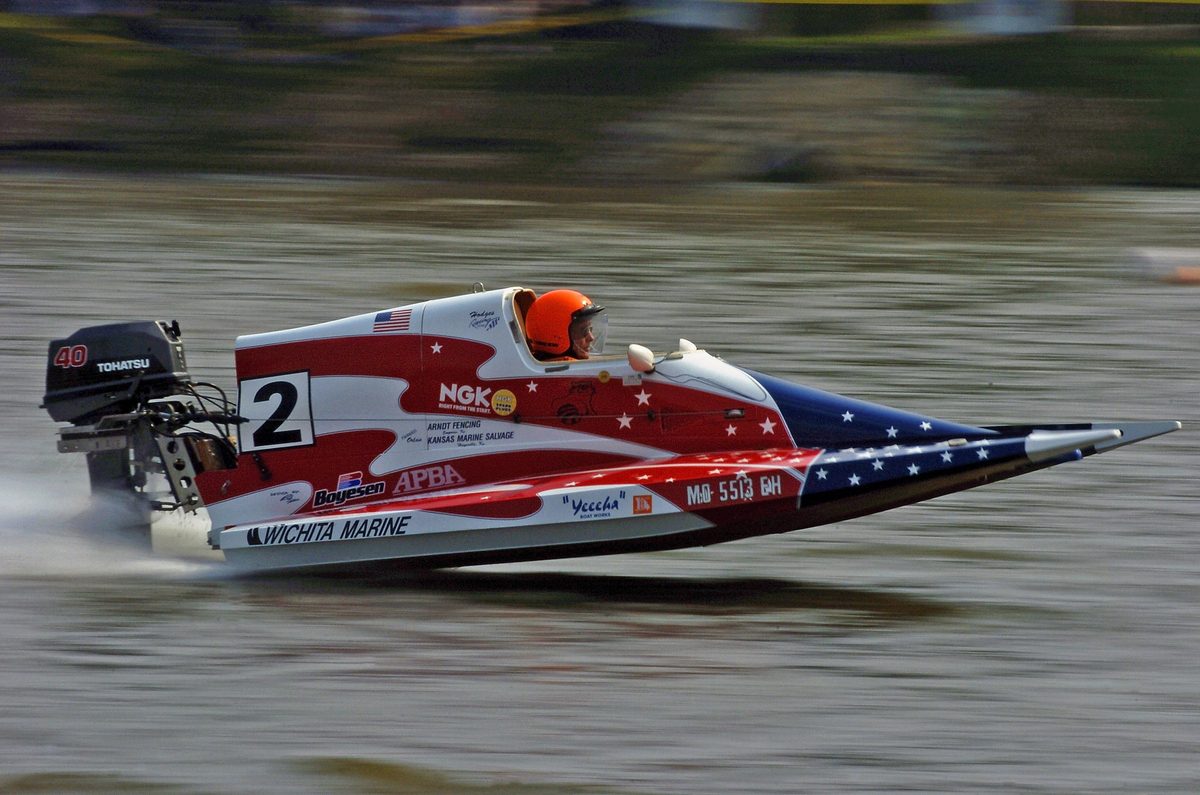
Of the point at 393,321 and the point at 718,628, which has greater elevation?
the point at 393,321

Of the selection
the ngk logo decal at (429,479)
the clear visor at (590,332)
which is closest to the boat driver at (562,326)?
the clear visor at (590,332)

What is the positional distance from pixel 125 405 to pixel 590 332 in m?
3.15

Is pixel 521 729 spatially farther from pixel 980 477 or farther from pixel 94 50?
pixel 94 50

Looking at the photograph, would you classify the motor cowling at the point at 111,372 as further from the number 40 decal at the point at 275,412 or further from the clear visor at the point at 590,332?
the clear visor at the point at 590,332

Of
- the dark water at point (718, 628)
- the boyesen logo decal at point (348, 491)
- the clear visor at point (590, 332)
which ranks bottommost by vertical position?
the dark water at point (718, 628)

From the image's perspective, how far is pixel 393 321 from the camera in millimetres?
8586

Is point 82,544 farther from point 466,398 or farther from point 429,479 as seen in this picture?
point 466,398

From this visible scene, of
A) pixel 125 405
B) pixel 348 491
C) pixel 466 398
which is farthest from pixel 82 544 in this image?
pixel 466 398

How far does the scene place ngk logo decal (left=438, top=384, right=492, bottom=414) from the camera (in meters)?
8.31

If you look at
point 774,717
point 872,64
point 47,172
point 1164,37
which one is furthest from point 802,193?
point 774,717

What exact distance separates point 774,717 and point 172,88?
24.1 metres

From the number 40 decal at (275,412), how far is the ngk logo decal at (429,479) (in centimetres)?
70

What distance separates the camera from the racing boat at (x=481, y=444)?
753 centimetres

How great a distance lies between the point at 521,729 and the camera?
6.21 meters
